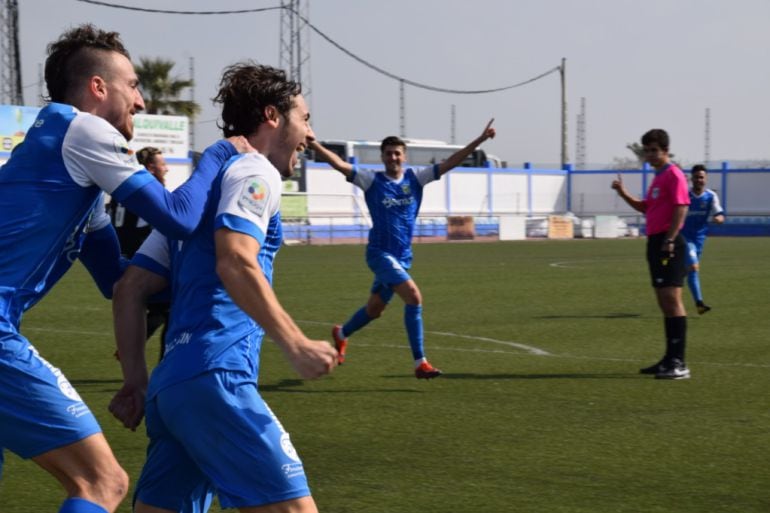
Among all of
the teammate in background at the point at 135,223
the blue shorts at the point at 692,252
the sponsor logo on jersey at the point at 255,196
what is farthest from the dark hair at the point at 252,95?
the blue shorts at the point at 692,252

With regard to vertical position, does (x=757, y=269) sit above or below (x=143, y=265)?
below

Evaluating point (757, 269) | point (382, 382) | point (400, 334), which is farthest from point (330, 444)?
point (757, 269)

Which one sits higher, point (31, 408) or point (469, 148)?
point (469, 148)

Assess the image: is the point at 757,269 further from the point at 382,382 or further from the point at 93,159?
the point at 93,159

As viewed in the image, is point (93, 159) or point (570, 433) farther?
point (570, 433)

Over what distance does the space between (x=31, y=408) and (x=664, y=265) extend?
7.36m

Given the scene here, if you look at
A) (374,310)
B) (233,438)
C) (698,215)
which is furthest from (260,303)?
(698,215)

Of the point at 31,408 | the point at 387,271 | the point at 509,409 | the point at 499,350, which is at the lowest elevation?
the point at 499,350

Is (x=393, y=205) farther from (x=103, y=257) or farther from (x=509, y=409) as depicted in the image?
(x=103, y=257)

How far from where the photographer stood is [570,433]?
7938 millimetres

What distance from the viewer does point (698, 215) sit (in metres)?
17.7

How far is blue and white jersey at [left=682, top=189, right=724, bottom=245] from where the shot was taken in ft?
58.0

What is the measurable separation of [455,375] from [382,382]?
76 cm

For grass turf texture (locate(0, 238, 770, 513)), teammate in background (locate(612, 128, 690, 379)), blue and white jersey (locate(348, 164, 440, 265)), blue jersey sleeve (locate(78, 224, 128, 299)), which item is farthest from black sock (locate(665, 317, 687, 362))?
blue jersey sleeve (locate(78, 224, 128, 299))
